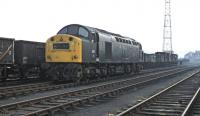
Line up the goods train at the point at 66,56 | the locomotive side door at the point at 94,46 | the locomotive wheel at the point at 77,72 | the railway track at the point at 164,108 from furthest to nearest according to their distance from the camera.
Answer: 1. the locomotive side door at the point at 94,46
2. the goods train at the point at 66,56
3. the locomotive wheel at the point at 77,72
4. the railway track at the point at 164,108

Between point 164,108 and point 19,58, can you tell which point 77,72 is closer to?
point 19,58

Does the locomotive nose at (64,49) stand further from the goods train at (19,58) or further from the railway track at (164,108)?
the railway track at (164,108)

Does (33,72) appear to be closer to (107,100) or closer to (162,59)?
(107,100)

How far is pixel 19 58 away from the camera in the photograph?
75.2 feet

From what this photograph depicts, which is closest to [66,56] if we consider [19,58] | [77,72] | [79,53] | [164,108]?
[79,53]

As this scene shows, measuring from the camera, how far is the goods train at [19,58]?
68.4 feet

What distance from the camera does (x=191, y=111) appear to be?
1116 centimetres

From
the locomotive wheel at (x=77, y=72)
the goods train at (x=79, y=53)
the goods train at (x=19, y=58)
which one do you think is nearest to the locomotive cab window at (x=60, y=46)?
the goods train at (x=79, y=53)

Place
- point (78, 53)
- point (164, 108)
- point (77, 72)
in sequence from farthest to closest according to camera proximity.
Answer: point (77, 72), point (78, 53), point (164, 108)

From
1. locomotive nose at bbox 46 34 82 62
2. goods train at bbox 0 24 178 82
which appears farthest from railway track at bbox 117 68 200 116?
goods train at bbox 0 24 178 82

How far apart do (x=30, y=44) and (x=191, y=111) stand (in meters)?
14.8

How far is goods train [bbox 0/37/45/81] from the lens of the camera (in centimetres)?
2086

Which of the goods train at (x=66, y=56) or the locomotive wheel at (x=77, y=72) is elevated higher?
the goods train at (x=66, y=56)

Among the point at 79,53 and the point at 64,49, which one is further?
the point at 64,49
